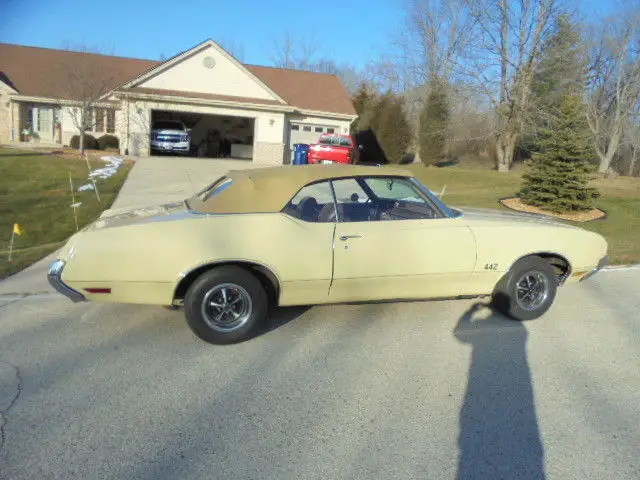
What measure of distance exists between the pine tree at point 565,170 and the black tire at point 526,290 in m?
8.41

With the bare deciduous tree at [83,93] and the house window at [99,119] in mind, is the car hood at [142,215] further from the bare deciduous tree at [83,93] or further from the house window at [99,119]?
the house window at [99,119]

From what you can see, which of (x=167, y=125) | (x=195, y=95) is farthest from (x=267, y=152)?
(x=167, y=125)

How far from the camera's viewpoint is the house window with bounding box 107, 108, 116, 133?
2597 centimetres

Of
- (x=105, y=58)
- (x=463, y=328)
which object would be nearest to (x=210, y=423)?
(x=463, y=328)

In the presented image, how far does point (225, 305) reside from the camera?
407 cm

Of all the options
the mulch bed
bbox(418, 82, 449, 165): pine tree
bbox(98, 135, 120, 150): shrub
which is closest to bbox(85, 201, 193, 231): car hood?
the mulch bed

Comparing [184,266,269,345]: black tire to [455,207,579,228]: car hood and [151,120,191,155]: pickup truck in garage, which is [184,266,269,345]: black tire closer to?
[455,207,579,228]: car hood

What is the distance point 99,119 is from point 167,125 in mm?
3506

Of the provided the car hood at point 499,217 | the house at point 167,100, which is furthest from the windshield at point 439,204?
the house at point 167,100

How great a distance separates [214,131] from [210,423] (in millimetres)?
29384

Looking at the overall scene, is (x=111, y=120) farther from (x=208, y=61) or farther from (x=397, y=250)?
(x=397, y=250)

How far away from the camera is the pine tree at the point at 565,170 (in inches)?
484

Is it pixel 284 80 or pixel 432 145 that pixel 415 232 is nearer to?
pixel 432 145

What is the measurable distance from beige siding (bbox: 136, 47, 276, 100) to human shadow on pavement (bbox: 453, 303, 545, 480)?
22.3m
